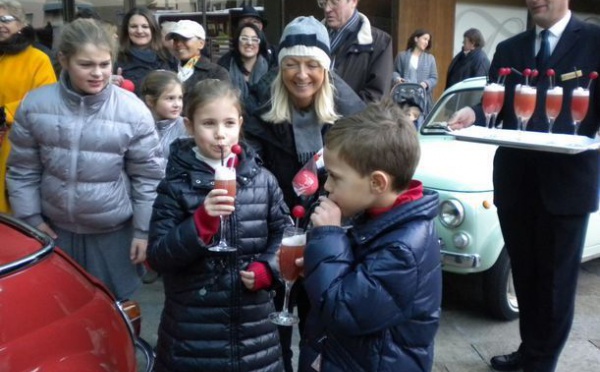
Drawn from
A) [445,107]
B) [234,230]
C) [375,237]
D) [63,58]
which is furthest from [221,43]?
[375,237]

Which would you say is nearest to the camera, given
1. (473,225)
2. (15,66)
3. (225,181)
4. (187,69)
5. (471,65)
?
(225,181)

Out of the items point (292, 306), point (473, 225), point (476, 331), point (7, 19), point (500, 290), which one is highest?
point (7, 19)

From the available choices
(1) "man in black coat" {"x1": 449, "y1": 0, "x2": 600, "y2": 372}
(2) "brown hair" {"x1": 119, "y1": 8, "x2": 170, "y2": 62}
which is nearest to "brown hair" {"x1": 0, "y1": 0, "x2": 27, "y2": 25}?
(2) "brown hair" {"x1": 119, "y1": 8, "x2": 170, "y2": 62}

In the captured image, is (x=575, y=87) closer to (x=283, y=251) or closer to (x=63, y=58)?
(x=283, y=251)

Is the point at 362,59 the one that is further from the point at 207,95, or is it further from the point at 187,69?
the point at 187,69

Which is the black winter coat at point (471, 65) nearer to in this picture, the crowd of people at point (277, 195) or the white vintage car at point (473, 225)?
the white vintage car at point (473, 225)

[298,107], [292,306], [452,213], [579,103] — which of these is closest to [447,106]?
[452,213]

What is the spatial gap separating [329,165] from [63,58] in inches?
68.7

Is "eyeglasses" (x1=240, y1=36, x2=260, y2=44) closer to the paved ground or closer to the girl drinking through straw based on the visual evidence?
the paved ground

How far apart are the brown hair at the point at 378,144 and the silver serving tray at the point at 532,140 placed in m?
1.26

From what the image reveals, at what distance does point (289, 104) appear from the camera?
10.7 ft

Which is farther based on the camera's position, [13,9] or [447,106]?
[447,106]

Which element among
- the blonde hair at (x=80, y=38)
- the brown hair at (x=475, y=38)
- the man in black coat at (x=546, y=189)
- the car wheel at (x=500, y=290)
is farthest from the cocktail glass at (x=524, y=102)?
the brown hair at (x=475, y=38)

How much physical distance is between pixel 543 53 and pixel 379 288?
2.08 metres
